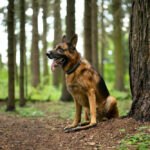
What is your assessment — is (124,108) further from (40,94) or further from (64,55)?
(40,94)

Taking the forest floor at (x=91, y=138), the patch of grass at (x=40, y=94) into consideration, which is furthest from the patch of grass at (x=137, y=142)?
the patch of grass at (x=40, y=94)

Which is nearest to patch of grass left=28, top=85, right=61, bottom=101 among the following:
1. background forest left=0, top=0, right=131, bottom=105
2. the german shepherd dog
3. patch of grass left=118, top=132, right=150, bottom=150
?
background forest left=0, top=0, right=131, bottom=105

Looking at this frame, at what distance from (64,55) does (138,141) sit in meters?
2.81

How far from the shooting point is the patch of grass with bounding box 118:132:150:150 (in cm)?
361

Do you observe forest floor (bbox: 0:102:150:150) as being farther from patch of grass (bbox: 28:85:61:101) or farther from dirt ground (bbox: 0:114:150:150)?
patch of grass (bbox: 28:85:61:101)

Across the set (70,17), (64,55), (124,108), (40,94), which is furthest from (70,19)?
(40,94)

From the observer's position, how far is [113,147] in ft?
12.7

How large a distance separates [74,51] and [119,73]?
15853 millimetres

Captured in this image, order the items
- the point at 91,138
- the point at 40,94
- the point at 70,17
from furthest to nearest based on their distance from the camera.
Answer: the point at 40,94, the point at 70,17, the point at 91,138

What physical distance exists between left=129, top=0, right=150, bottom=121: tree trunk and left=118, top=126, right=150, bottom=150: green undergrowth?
62cm

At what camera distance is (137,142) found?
152 inches

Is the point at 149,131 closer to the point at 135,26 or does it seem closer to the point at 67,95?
the point at 135,26

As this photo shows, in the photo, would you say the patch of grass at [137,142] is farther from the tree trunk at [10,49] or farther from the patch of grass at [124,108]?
the tree trunk at [10,49]

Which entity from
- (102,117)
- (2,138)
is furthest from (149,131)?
(2,138)
